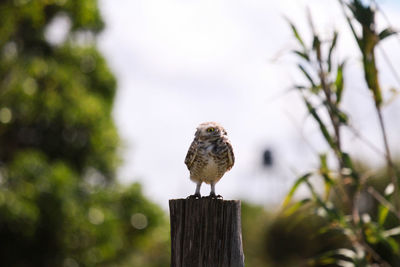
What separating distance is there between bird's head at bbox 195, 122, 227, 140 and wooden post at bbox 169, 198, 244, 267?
0.56 metres

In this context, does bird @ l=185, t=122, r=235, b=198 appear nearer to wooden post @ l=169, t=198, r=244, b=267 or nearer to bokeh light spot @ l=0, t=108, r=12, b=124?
wooden post @ l=169, t=198, r=244, b=267

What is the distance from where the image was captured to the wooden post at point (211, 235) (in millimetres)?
2652

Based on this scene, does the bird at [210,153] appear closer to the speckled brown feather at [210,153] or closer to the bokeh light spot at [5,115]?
the speckled brown feather at [210,153]

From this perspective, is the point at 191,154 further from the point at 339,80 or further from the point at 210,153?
the point at 339,80

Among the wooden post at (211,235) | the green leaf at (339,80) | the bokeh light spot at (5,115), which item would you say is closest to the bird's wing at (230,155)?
the wooden post at (211,235)

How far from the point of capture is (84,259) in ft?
29.7

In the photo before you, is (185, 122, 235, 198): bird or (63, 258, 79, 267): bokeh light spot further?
(63, 258, 79, 267): bokeh light spot

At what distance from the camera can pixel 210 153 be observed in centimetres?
320

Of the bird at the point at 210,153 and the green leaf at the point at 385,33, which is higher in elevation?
the green leaf at the point at 385,33

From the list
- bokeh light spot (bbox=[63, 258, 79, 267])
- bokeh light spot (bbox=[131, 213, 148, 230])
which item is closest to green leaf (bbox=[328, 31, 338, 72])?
bokeh light spot (bbox=[63, 258, 79, 267])

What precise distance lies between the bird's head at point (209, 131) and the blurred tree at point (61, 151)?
5.48 m

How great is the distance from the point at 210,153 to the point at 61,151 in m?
7.71

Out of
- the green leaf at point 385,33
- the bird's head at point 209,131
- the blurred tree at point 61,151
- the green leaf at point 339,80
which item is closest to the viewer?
the bird's head at point 209,131

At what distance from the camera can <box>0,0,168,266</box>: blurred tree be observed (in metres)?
8.58
